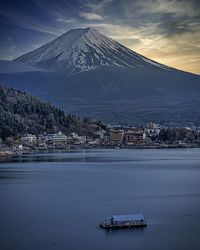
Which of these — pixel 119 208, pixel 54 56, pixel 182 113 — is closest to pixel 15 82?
pixel 54 56

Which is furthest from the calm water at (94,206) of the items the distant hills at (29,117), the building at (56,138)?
the building at (56,138)

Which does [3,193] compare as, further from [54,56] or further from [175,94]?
[54,56]

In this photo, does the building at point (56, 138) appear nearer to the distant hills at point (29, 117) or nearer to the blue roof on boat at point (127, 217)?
the distant hills at point (29, 117)

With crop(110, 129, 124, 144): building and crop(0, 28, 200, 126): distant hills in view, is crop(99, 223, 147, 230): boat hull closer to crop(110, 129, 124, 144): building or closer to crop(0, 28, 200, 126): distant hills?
crop(110, 129, 124, 144): building

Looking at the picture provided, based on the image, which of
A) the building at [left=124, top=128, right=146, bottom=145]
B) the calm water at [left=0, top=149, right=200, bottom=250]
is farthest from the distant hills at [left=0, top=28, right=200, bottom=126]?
the calm water at [left=0, top=149, right=200, bottom=250]

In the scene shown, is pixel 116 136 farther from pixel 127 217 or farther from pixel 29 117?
pixel 127 217

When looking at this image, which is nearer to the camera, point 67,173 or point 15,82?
point 67,173
